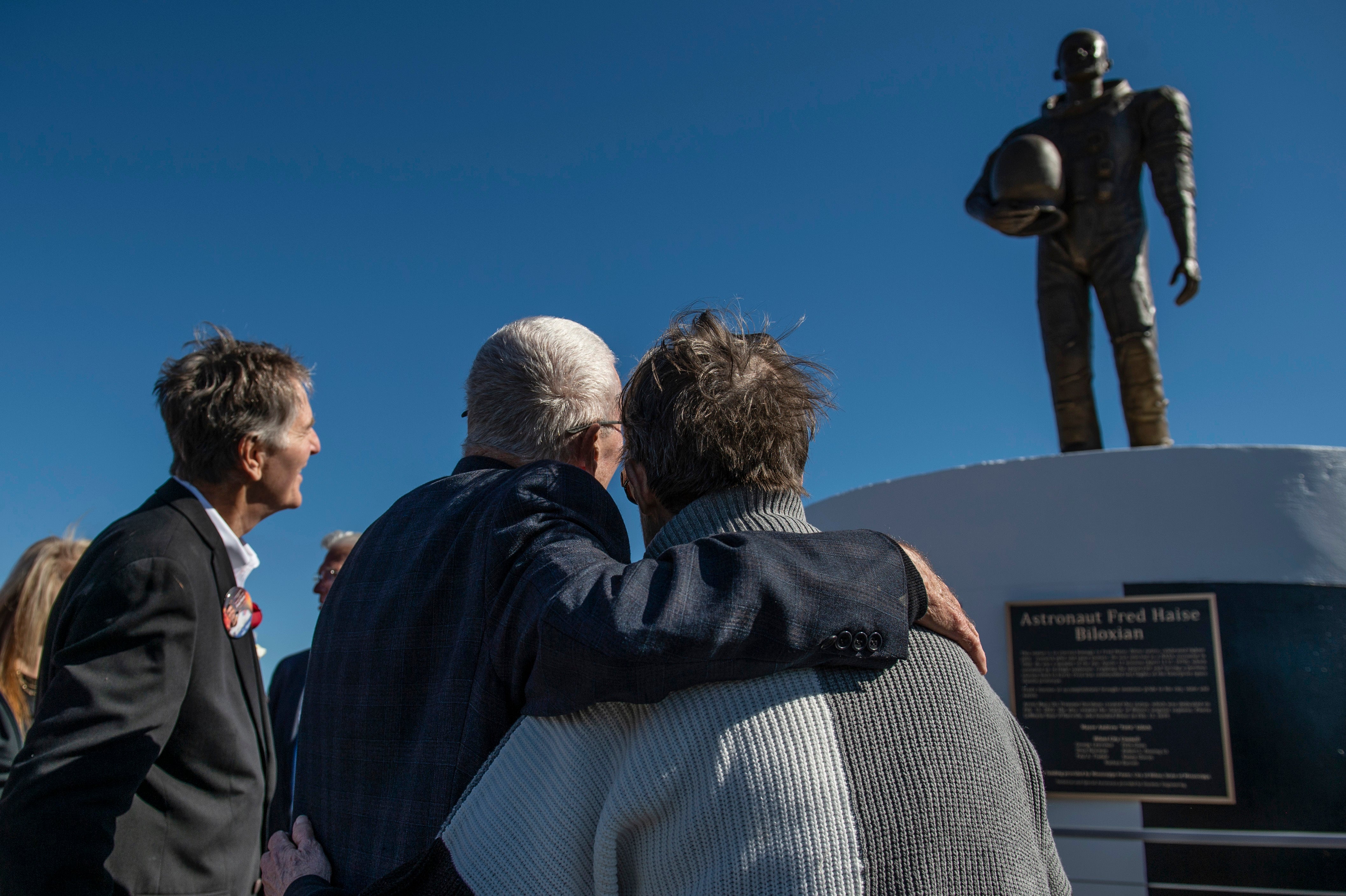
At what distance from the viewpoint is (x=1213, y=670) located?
126 inches

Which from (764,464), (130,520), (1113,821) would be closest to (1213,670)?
(1113,821)

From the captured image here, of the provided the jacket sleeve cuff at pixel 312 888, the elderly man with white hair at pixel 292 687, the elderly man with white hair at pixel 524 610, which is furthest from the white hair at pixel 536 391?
the elderly man with white hair at pixel 292 687

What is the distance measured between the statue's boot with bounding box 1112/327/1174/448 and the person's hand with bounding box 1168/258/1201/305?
9.3 inches

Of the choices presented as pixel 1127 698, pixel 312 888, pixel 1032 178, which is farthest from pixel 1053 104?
pixel 312 888

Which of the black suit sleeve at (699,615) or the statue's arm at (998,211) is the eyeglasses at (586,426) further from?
the statue's arm at (998,211)

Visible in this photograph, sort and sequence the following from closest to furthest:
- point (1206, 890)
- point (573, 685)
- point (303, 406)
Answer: point (573, 685) → point (303, 406) → point (1206, 890)

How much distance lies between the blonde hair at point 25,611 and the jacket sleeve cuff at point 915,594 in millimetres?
2886

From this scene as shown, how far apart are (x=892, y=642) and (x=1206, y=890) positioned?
2.73 m

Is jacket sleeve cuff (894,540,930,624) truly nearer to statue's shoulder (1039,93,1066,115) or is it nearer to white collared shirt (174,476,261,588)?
white collared shirt (174,476,261,588)

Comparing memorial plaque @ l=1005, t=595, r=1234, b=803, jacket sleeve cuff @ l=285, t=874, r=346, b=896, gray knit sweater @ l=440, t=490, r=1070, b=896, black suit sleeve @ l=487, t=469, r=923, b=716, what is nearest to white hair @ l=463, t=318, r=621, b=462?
black suit sleeve @ l=487, t=469, r=923, b=716

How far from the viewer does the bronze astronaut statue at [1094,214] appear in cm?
496

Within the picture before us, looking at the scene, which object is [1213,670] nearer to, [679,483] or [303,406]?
[679,483]

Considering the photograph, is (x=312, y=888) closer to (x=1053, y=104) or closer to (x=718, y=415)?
(x=718, y=415)

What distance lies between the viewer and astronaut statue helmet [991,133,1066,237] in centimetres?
504
